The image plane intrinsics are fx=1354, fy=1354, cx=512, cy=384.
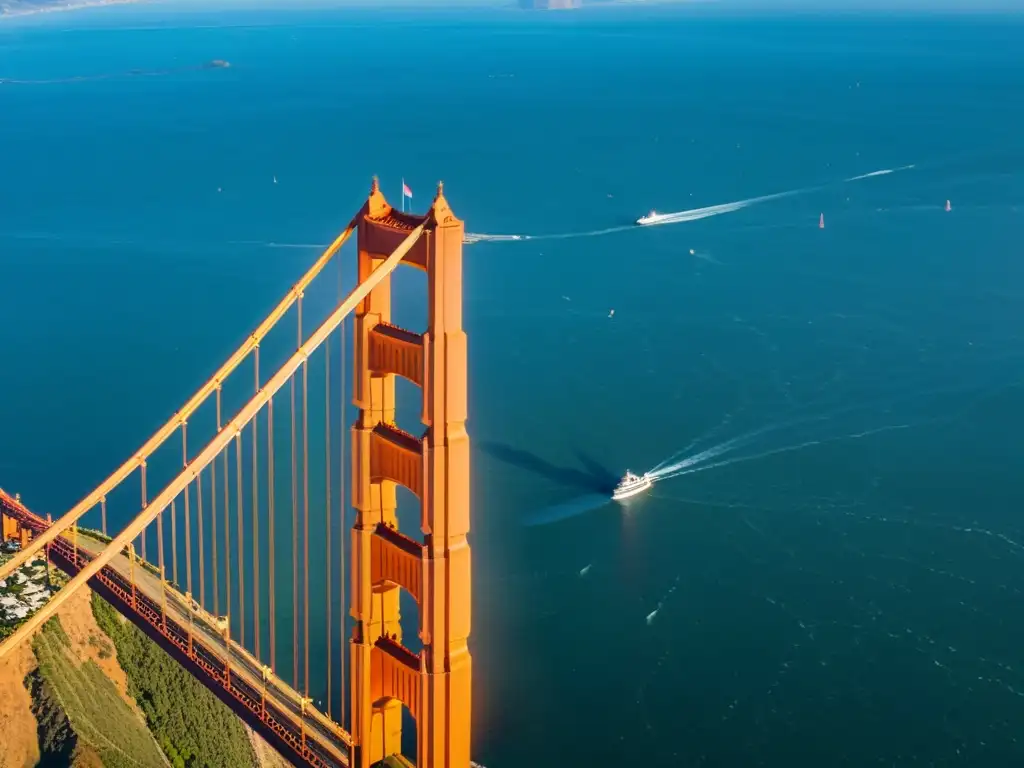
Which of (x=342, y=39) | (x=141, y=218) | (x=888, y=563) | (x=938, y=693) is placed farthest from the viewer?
(x=342, y=39)

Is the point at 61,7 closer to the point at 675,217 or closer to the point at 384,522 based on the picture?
the point at 675,217

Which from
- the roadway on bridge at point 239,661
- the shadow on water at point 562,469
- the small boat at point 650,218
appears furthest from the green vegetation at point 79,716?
the small boat at point 650,218

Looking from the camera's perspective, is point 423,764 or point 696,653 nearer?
point 423,764

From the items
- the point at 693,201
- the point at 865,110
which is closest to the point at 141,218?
the point at 693,201

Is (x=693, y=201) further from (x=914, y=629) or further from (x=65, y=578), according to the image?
(x=65, y=578)

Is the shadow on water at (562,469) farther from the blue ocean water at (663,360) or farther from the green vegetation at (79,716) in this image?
the green vegetation at (79,716)

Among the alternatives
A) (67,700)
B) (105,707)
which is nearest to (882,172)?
(105,707)

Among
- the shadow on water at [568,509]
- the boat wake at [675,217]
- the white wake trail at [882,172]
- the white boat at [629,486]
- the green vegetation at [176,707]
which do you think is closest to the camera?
the green vegetation at [176,707]
